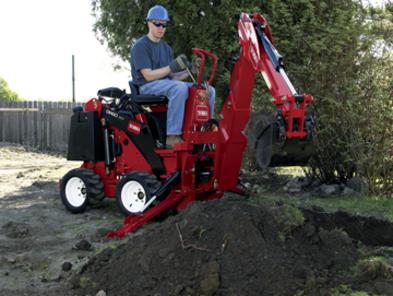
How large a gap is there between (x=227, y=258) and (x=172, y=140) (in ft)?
9.11

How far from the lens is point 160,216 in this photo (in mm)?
7090

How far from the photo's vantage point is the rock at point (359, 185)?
348 inches

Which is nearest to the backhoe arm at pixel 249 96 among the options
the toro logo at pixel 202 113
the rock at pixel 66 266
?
the toro logo at pixel 202 113

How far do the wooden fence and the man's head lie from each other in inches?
493

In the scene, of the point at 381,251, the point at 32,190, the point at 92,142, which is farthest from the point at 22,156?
the point at 381,251

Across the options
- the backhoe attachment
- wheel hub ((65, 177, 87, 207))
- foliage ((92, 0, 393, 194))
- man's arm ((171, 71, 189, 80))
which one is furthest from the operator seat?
foliage ((92, 0, 393, 194))

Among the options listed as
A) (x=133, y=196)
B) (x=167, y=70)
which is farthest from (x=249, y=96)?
(x=133, y=196)

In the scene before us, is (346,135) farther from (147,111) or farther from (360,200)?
(147,111)

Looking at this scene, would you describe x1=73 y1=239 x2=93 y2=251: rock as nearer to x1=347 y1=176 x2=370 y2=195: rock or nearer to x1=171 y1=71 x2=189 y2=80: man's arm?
x1=171 y1=71 x2=189 y2=80: man's arm

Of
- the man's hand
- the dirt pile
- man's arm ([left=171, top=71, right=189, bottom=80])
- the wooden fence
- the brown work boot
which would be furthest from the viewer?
the wooden fence

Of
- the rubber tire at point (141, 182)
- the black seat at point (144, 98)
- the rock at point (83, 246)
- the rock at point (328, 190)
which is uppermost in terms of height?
the black seat at point (144, 98)

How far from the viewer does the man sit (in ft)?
23.2

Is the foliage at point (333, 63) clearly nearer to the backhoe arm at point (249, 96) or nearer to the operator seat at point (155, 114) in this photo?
the operator seat at point (155, 114)

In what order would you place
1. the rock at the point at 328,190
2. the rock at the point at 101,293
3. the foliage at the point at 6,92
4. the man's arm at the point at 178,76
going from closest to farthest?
the rock at the point at 101,293, the man's arm at the point at 178,76, the rock at the point at 328,190, the foliage at the point at 6,92
